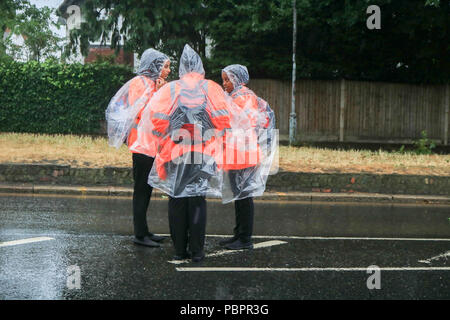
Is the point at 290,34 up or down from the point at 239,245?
up

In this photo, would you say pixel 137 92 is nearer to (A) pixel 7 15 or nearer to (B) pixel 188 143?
(B) pixel 188 143

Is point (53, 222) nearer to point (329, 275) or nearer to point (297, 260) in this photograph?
point (297, 260)

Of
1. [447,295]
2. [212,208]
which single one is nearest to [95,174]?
[212,208]

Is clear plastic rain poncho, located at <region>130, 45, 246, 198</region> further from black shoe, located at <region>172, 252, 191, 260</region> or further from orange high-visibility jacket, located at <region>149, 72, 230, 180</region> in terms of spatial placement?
black shoe, located at <region>172, 252, 191, 260</region>

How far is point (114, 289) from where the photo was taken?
Answer: 4914mm

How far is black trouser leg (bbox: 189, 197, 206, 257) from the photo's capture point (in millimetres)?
5941

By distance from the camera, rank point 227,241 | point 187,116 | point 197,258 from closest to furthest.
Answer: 1. point 187,116
2. point 197,258
3. point 227,241

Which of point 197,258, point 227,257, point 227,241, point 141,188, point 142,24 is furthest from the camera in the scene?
point 142,24

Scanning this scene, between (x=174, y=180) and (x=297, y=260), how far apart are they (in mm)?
1457

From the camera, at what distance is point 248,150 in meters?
6.39

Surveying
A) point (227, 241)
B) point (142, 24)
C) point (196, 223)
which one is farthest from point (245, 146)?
point (142, 24)

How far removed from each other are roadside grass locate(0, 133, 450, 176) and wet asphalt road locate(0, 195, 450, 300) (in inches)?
88.8

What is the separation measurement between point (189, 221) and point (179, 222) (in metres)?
0.10
